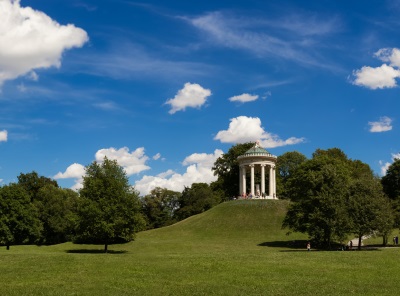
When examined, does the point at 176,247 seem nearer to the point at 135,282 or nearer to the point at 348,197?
the point at 348,197

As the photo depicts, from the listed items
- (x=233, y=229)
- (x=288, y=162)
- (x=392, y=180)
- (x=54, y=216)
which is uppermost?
(x=288, y=162)

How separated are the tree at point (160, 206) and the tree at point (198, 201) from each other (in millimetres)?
4336

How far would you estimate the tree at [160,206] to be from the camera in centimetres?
10690

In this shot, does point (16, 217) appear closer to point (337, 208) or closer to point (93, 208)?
point (93, 208)

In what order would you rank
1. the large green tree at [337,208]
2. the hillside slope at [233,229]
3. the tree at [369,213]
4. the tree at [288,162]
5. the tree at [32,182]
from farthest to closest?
1. the tree at [288,162]
2. the tree at [32,182]
3. the hillside slope at [233,229]
4. the large green tree at [337,208]
5. the tree at [369,213]

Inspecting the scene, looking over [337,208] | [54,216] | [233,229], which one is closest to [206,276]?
[337,208]

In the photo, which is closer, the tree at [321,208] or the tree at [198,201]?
the tree at [321,208]

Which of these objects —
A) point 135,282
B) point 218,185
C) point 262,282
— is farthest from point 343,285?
point 218,185

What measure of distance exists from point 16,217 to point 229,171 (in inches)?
2117

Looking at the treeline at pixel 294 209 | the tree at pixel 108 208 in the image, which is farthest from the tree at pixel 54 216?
the tree at pixel 108 208

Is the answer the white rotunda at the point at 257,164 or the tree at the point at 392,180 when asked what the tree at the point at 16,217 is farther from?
the tree at the point at 392,180

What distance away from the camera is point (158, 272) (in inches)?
1126

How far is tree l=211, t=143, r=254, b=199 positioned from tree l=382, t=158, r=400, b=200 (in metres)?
29.6

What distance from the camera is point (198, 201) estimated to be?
98688 millimetres
